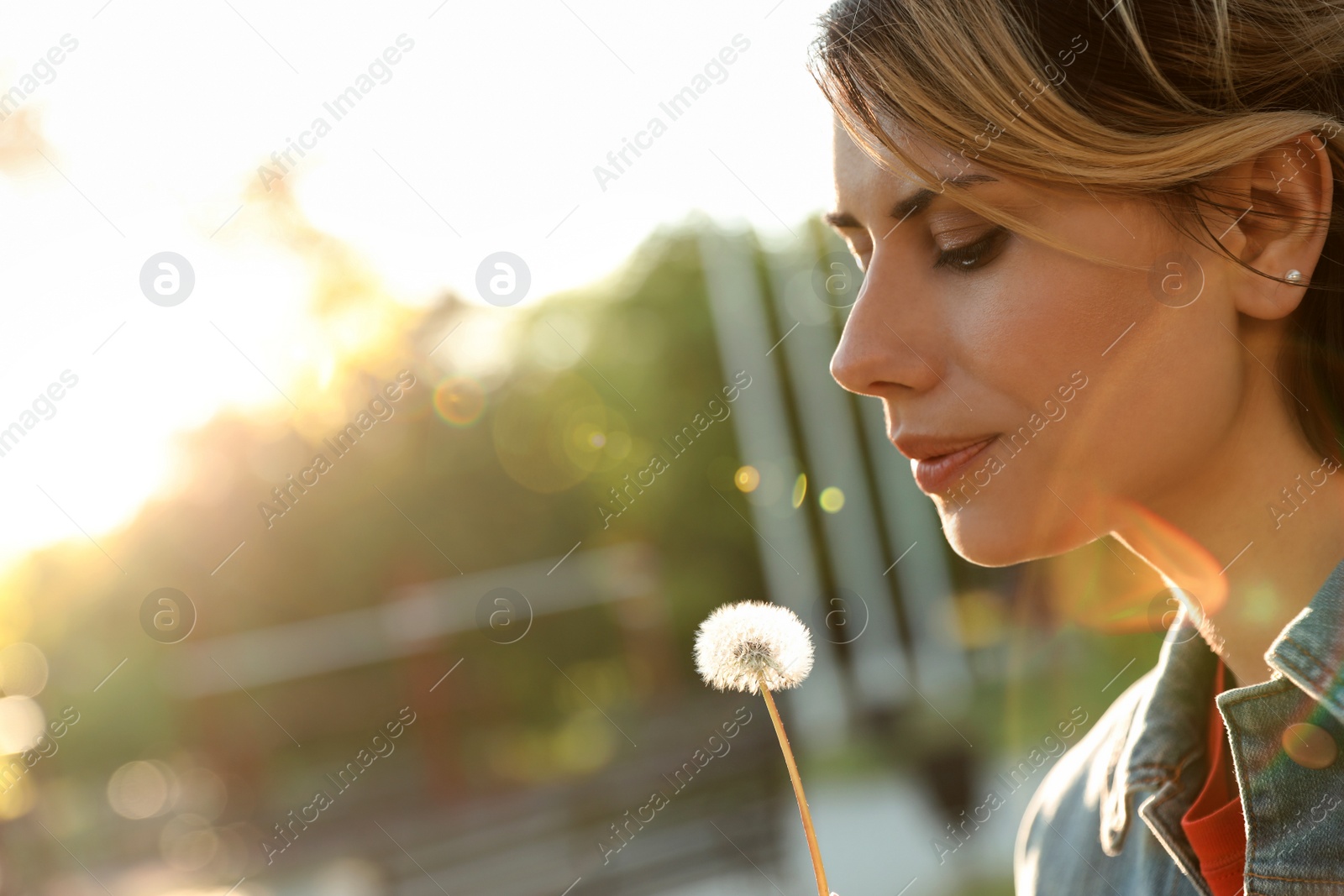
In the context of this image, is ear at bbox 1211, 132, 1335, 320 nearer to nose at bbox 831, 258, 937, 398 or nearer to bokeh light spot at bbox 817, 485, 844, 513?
nose at bbox 831, 258, 937, 398

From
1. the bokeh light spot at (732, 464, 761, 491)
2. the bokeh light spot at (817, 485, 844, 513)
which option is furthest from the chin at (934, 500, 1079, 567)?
the bokeh light spot at (817, 485, 844, 513)

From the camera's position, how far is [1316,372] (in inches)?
43.6

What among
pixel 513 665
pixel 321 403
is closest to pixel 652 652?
pixel 513 665

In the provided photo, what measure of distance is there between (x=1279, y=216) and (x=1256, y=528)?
1.15 feet

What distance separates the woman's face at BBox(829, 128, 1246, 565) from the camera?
1.05 metres

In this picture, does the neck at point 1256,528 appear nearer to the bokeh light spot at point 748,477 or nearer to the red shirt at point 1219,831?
the red shirt at point 1219,831

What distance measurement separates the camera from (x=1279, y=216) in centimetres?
105

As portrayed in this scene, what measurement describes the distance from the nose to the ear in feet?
1.16

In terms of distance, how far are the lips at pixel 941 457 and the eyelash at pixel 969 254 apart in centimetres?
19

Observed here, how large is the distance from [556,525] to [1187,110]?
7985 millimetres

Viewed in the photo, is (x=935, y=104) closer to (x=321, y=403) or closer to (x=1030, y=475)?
(x=1030, y=475)

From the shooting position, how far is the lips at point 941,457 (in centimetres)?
109

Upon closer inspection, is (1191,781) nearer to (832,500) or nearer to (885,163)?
(885,163)

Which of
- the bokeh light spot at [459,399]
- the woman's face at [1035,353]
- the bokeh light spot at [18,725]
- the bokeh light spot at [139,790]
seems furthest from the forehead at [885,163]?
the bokeh light spot at [459,399]
